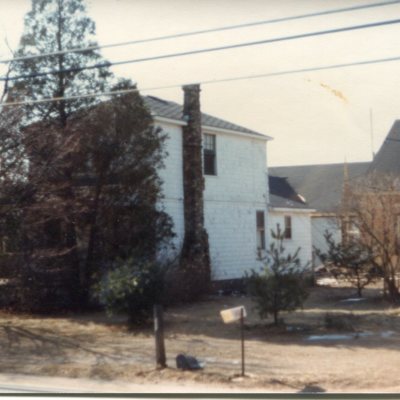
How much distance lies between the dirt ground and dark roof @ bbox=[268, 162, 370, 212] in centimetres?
1949

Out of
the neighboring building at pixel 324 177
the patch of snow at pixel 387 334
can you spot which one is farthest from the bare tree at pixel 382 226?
the neighboring building at pixel 324 177

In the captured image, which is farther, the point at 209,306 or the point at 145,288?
the point at 209,306

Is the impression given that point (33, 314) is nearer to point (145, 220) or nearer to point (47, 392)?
point (145, 220)

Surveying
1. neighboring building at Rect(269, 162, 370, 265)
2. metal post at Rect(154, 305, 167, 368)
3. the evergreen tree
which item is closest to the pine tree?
the evergreen tree

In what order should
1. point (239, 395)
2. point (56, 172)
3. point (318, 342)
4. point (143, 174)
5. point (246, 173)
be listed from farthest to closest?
1. point (246, 173)
2. point (143, 174)
3. point (56, 172)
4. point (318, 342)
5. point (239, 395)

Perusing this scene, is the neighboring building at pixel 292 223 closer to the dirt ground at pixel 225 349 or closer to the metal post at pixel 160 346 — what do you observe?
the dirt ground at pixel 225 349

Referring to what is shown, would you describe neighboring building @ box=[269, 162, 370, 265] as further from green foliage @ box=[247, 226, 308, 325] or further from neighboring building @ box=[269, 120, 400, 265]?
green foliage @ box=[247, 226, 308, 325]

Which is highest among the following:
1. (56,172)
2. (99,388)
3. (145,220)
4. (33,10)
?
(33,10)

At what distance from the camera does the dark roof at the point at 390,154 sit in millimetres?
29109

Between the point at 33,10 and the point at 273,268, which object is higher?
the point at 33,10

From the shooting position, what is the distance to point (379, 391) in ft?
26.8

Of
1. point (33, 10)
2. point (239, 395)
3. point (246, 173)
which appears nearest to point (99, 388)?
point (239, 395)

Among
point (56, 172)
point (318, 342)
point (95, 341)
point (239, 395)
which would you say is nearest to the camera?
point (239, 395)

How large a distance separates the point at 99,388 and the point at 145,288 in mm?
4662
